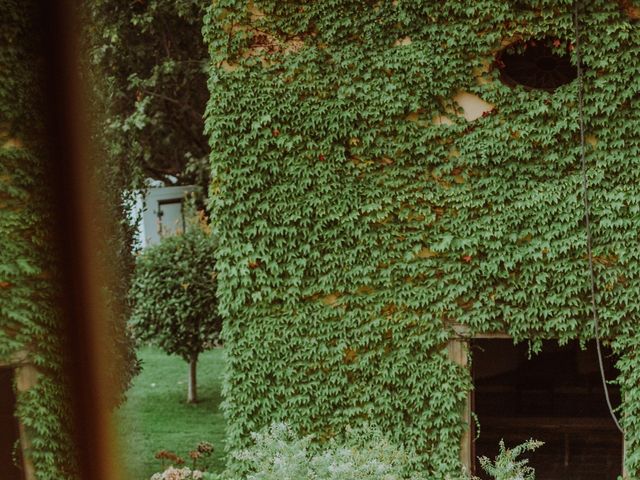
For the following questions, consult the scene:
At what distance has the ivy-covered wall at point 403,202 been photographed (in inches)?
291

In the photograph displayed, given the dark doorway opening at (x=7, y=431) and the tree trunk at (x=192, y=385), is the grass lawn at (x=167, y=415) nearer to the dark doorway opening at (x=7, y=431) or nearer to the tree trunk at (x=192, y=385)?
the tree trunk at (x=192, y=385)

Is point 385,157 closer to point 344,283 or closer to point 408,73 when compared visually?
point 408,73

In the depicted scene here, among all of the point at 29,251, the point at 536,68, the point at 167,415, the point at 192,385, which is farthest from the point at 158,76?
the point at 536,68

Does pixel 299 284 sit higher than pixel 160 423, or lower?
higher

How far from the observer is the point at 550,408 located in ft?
41.7

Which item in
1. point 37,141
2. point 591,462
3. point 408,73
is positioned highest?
point 408,73

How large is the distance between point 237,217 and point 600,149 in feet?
12.4

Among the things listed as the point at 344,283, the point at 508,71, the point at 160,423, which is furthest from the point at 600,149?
the point at 160,423

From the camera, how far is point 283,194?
781 cm

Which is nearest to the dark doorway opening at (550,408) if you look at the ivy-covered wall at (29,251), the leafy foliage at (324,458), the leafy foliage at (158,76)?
the leafy foliage at (324,458)

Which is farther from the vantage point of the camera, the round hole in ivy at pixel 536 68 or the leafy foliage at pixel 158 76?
the leafy foliage at pixel 158 76

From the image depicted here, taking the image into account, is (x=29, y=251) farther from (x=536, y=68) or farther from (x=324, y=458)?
(x=536, y=68)

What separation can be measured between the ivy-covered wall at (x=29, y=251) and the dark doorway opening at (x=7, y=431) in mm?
366

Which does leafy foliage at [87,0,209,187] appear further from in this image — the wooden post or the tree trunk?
the wooden post
